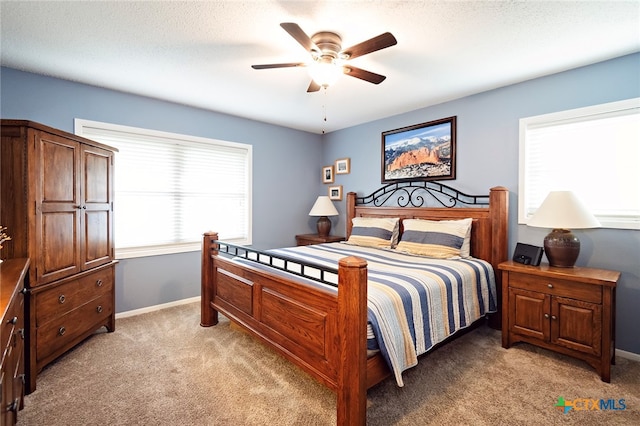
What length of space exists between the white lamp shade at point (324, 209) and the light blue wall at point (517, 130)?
77 cm

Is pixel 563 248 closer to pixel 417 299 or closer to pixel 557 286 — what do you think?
pixel 557 286

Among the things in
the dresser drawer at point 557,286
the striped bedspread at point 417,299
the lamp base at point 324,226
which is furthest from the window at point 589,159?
the lamp base at point 324,226

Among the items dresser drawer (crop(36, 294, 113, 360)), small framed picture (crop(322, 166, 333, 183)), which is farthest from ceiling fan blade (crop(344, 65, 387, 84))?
dresser drawer (crop(36, 294, 113, 360))

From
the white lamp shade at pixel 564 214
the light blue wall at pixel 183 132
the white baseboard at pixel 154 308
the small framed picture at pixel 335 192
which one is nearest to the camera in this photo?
the white lamp shade at pixel 564 214

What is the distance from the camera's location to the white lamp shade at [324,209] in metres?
4.50

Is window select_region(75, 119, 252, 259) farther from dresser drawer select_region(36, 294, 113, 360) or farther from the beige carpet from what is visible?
the beige carpet

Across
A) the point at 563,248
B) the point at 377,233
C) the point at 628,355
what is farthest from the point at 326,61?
the point at 628,355

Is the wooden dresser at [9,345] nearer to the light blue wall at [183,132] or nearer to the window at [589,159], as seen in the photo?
the light blue wall at [183,132]

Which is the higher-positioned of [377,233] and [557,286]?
[377,233]

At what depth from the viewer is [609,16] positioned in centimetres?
192

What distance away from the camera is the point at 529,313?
243 cm

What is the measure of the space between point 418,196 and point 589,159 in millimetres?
1659

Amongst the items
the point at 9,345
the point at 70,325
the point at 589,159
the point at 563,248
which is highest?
the point at 589,159

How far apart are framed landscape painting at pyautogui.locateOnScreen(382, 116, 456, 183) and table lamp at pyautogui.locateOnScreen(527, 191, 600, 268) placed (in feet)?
3.89
